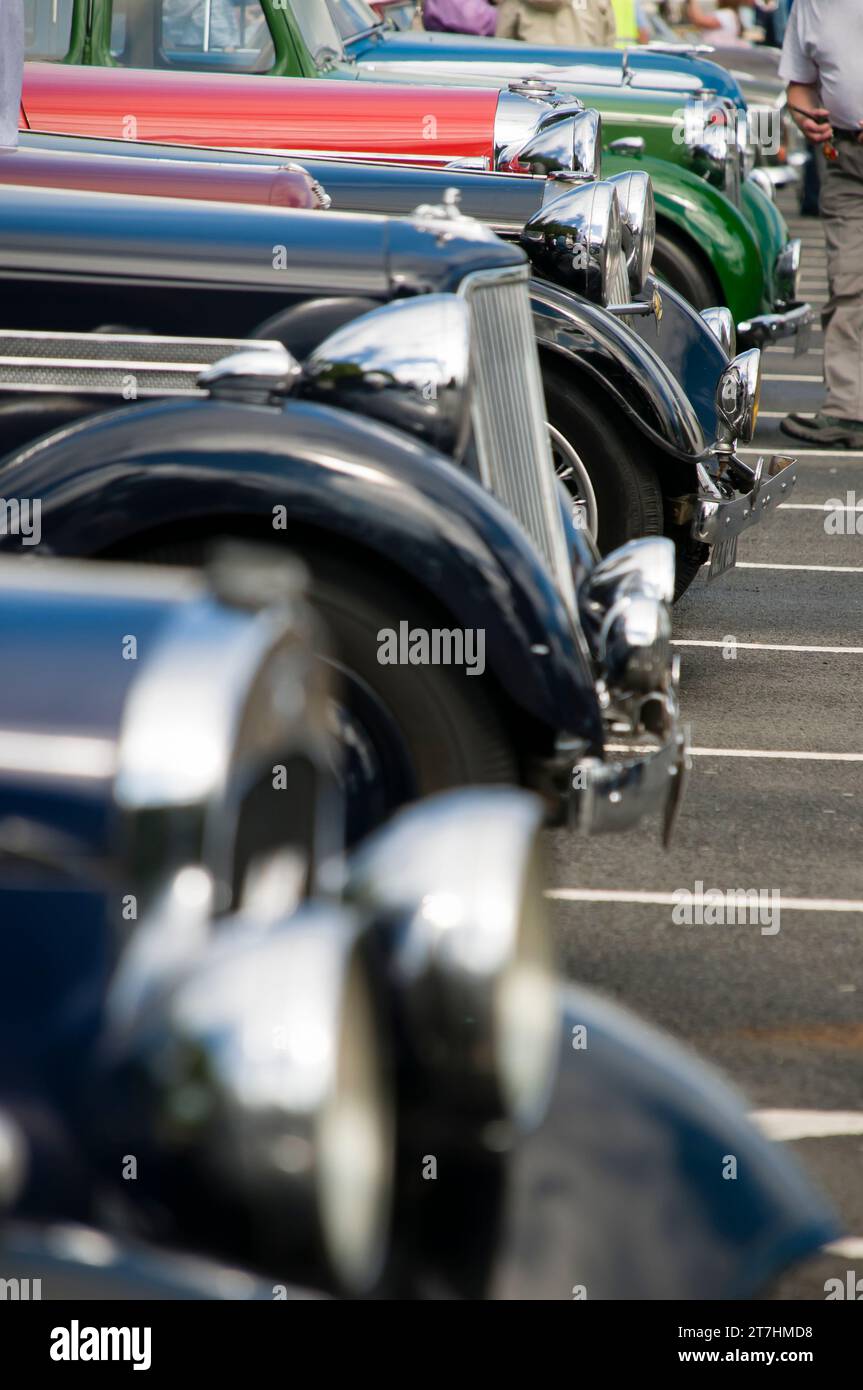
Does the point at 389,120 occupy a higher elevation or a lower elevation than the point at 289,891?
higher

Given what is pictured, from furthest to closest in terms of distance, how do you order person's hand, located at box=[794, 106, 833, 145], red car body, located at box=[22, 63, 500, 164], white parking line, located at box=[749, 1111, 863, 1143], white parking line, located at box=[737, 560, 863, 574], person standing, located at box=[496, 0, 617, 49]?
person standing, located at box=[496, 0, 617, 49], person's hand, located at box=[794, 106, 833, 145], red car body, located at box=[22, 63, 500, 164], white parking line, located at box=[737, 560, 863, 574], white parking line, located at box=[749, 1111, 863, 1143]

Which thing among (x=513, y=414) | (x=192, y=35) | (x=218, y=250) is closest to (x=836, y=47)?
(x=192, y=35)

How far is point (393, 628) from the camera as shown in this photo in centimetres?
335

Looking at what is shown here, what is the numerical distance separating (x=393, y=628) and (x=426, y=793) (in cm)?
31

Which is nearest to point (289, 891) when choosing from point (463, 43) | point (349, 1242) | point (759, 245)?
point (349, 1242)

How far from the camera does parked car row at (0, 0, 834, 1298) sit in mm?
1599

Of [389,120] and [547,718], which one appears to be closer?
[547,718]

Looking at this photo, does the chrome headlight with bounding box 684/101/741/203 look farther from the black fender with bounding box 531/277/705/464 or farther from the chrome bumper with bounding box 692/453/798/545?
the black fender with bounding box 531/277/705/464

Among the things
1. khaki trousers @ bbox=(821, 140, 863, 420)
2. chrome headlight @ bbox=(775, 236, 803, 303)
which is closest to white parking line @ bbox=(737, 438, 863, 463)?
khaki trousers @ bbox=(821, 140, 863, 420)

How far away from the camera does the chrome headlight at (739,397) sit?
645 cm

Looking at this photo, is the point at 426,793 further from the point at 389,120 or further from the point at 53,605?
the point at 389,120

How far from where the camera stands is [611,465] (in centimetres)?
576

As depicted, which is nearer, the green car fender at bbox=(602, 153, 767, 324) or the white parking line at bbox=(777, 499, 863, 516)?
the white parking line at bbox=(777, 499, 863, 516)

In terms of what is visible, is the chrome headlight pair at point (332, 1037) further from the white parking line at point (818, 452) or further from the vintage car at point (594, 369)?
the white parking line at point (818, 452)
